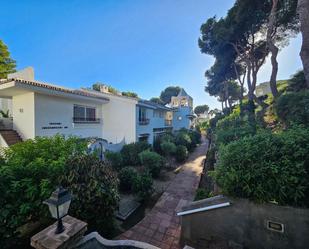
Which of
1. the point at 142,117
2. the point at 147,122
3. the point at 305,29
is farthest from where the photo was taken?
the point at 147,122

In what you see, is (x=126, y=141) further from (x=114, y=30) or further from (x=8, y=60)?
(x=8, y=60)

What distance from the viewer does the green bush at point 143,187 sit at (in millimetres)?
7693

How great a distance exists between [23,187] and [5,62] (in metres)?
26.1

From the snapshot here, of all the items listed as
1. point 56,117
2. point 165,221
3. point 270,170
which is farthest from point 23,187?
point 56,117

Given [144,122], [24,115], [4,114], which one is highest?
[4,114]

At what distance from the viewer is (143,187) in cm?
778

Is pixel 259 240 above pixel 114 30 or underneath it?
underneath

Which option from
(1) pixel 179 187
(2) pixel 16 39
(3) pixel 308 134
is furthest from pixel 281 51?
(2) pixel 16 39

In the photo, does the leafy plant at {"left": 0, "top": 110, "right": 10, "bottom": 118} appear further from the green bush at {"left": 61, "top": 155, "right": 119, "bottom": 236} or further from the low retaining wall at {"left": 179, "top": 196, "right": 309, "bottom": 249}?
the low retaining wall at {"left": 179, "top": 196, "right": 309, "bottom": 249}

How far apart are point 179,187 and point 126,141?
24.2ft

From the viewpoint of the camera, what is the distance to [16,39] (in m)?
9.96

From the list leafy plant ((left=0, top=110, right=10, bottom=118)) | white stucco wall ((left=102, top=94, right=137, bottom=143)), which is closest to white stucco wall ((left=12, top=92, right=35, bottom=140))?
leafy plant ((left=0, top=110, right=10, bottom=118))

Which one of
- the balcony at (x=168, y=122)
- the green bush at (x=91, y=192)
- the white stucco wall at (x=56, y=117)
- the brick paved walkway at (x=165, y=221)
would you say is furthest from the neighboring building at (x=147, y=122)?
the green bush at (x=91, y=192)

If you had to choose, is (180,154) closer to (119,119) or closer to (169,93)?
(119,119)
